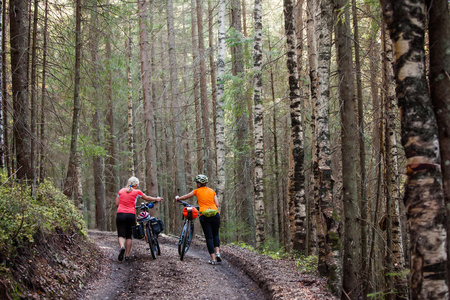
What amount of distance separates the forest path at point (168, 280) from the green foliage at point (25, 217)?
125cm

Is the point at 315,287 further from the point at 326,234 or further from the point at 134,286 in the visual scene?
the point at 134,286

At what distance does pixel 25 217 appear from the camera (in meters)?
5.59

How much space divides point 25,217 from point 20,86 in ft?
11.3

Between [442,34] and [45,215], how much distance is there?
647cm

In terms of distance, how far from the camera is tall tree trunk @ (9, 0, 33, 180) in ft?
25.0

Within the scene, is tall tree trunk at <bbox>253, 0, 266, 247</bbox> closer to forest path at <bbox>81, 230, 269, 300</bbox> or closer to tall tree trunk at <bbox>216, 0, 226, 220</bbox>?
tall tree trunk at <bbox>216, 0, 226, 220</bbox>

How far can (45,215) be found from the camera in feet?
21.9

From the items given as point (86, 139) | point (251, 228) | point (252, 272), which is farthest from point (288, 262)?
point (86, 139)

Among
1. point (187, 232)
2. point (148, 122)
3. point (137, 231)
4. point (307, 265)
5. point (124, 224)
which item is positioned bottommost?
point (307, 265)

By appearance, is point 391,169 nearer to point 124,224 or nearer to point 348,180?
point 348,180

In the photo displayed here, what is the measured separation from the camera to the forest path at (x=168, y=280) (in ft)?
21.5

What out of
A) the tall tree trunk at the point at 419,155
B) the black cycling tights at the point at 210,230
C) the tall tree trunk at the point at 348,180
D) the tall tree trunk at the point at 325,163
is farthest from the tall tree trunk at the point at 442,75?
the black cycling tights at the point at 210,230

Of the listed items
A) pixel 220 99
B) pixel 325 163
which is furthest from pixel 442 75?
pixel 220 99

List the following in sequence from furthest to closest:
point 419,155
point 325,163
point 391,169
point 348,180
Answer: point 391,169, point 325,163, point 348,180, point 419,155
